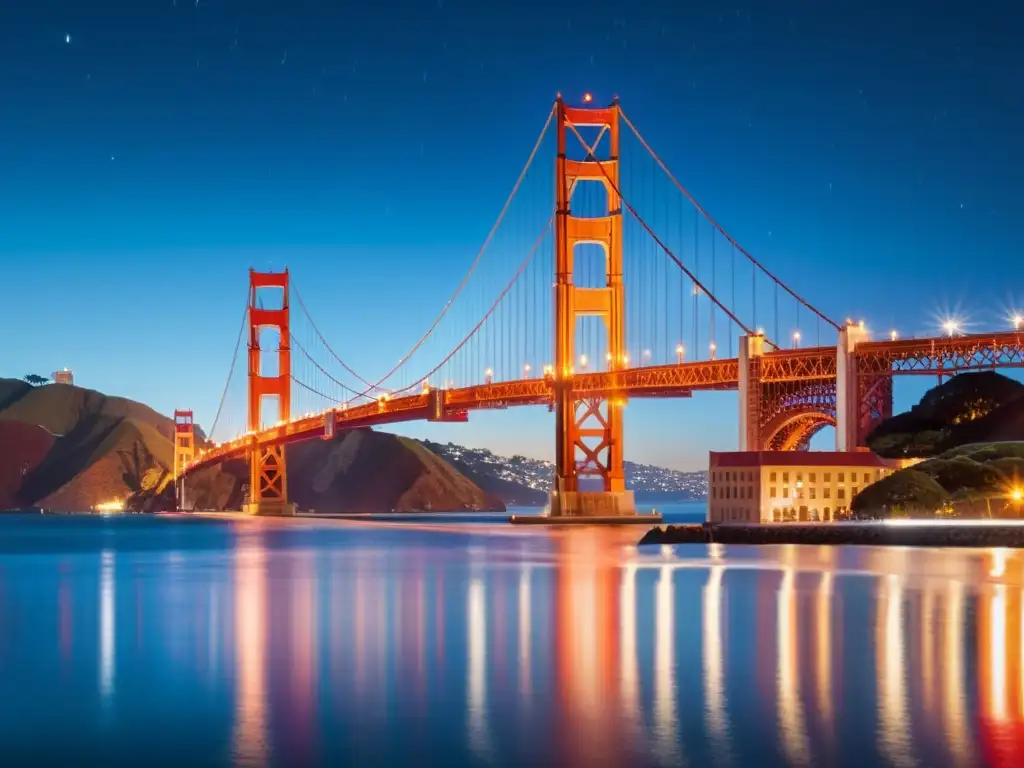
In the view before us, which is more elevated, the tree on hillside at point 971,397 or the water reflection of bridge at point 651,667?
the tree on hillside at point 971,397

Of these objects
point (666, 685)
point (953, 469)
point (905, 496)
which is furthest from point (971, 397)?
point (666, 685)

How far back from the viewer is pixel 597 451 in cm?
6044

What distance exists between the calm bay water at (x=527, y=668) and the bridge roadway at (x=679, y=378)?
20394mm

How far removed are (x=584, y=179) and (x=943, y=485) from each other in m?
22.8

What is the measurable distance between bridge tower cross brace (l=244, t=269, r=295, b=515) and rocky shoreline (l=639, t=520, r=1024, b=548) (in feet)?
141

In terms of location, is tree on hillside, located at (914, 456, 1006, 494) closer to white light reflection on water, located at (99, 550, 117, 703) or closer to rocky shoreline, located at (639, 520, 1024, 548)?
rocky shoreline, located at (639, 520, 1024, 548)

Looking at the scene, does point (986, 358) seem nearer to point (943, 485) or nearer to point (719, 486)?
point (943, 485)

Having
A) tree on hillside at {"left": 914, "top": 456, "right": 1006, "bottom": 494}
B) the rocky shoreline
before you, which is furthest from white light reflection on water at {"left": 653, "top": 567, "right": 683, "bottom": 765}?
tree on hillside at {"left": 914, "top": 456, "right": 1006, "bottom": 494}

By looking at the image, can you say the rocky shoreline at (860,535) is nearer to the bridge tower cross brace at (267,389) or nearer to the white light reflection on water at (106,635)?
the white light reflection on water at (106,635)

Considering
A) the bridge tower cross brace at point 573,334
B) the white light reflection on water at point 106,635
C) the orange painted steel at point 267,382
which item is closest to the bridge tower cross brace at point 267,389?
the orange painted steel at point 267,382

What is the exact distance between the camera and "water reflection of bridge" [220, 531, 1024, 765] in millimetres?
10383

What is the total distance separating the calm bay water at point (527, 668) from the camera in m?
10.2

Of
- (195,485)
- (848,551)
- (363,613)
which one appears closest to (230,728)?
(363,613)

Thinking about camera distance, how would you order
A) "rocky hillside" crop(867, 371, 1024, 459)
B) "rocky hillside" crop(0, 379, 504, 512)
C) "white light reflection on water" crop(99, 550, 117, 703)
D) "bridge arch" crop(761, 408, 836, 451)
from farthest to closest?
1. "rocky hillside" crop(0, 379, 504, 512)
2. "rocky hillside" crop(867, 371, 1024, 459)
3. "bridge arch" crop(761, 408, 836, 451)
4. "white light reflection on water" crop(99, 550, 117, 703)
